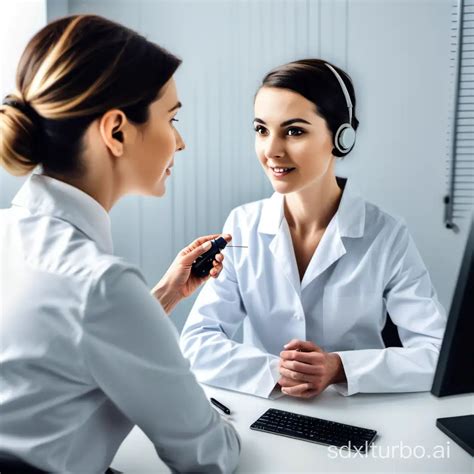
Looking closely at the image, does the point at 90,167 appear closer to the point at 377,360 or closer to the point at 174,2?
the point at 377,360

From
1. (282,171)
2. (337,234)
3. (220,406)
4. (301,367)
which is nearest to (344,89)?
(282,171)

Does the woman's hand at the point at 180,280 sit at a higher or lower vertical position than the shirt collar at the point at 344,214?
lower

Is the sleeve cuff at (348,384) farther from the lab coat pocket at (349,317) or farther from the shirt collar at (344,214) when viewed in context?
the shirt collar at (344,214)

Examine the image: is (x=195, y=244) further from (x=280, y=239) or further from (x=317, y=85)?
(x=317, y=85)

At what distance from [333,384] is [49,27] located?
0.94 m

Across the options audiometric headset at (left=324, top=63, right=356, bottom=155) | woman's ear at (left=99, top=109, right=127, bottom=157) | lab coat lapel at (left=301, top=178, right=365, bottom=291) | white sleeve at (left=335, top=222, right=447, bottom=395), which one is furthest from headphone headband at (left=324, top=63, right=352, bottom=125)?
woman's ear at (left=99, top=109, right=127, bottom=157)

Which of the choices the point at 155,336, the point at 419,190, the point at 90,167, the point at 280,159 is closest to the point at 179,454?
the point at 155,336

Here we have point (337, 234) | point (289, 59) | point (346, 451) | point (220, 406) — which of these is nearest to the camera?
Answer: point (346, 451)

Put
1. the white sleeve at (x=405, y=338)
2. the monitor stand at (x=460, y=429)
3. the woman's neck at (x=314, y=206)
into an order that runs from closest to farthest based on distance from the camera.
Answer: the monitor stand at (x=460, y=429) < the white sleeve at (x=405, y=338) < the woman's neck at (x=314, y=206)

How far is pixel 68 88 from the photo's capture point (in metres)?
0.93

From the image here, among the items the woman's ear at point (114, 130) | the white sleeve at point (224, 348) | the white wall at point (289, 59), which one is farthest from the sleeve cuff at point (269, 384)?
the white wall at point (289, 59)

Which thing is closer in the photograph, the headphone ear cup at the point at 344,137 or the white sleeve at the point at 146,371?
the white sleeve at the point at 146,371

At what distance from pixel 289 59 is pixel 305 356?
1.65m

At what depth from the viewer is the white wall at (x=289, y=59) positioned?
8.50ft
